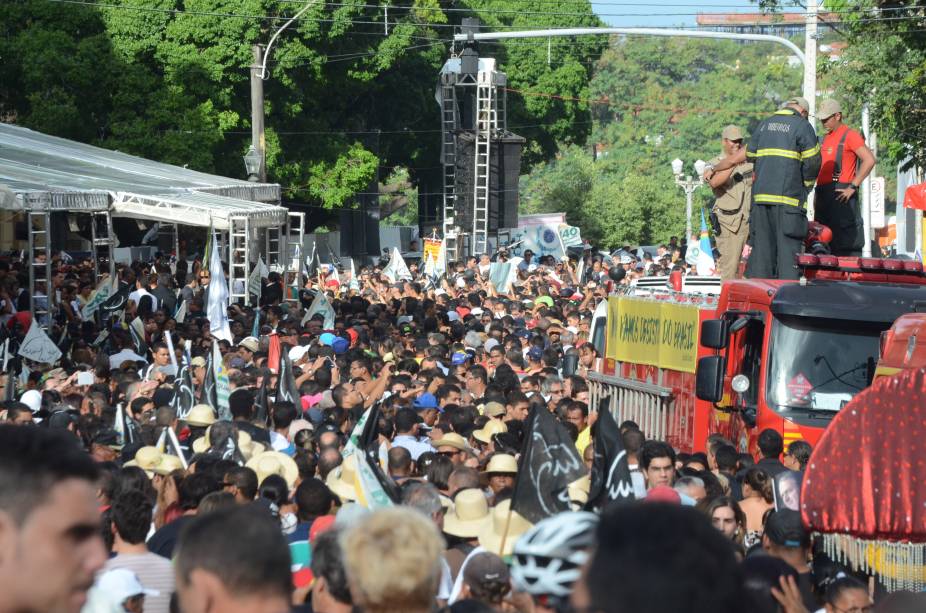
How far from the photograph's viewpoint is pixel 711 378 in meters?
10.9

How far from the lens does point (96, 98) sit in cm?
4047

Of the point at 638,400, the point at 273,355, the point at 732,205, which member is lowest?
the point at 638,400

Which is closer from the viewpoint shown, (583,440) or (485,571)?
(485,571)

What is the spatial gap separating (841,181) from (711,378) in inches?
141

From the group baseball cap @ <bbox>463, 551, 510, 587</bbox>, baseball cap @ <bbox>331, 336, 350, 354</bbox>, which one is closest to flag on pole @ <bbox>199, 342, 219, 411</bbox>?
baseball cap @ <bbox>331, 336, 350, 354</bbox>

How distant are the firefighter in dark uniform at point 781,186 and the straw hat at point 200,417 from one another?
16.5ft

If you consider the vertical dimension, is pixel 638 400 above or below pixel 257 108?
below

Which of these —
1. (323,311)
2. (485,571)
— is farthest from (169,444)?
(323,311)

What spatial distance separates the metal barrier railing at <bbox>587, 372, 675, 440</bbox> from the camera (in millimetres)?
13562

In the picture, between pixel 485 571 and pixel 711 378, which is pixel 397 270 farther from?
pixel 485 571

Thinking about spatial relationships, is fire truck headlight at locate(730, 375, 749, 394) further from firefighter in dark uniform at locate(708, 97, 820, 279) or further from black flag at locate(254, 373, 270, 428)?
black flag at locate(254, 373, 270, 428)

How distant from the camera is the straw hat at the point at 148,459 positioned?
8688 mm

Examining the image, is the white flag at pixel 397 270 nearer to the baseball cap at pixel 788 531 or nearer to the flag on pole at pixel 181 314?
the flag on pole at pixel 181 314

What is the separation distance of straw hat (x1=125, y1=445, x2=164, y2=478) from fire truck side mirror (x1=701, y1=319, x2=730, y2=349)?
4.40 metres
